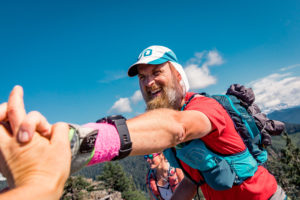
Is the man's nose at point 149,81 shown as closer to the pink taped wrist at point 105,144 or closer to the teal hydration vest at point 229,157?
the teal hydration vest at point 229,157

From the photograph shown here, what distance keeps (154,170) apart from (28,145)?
23.0ft

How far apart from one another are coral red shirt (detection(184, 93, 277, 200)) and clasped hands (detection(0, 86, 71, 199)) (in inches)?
51.7

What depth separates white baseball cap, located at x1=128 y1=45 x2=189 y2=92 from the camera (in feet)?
9.57

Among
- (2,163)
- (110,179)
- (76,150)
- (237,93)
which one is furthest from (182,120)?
(110,179)

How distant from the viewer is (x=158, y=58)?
9.66 feet

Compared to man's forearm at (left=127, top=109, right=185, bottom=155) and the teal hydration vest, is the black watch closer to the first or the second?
man's forearm at (left=127, top=109, right=185, bottom=155)

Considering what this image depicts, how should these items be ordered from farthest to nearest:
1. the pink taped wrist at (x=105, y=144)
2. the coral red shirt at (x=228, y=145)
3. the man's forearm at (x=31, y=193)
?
the coral red shirt at (x=228, y=145)
the pink taped wrist at (x=105, y=144)
the man's forearm at (x=31, y=193)

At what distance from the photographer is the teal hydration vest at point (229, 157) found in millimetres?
2234

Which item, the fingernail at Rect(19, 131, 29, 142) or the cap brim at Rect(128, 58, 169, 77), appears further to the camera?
the cap brim at Rect(128, 58, 169, 77)

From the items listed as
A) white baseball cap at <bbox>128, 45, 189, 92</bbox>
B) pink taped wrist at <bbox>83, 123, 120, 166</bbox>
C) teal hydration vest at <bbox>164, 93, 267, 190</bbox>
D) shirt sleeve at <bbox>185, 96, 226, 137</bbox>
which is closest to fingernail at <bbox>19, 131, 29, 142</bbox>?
pink taped wrist at <bbox>83, 123, 120, 166</bbox>

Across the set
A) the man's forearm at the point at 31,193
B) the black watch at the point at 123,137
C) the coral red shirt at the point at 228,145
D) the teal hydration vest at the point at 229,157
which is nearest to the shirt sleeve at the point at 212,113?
the coral red shirt at the point at 228,145

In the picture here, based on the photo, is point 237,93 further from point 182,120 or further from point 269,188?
point 182,120

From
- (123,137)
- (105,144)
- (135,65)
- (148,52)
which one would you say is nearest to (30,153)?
(105,144)

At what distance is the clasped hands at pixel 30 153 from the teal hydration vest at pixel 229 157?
1481mm
